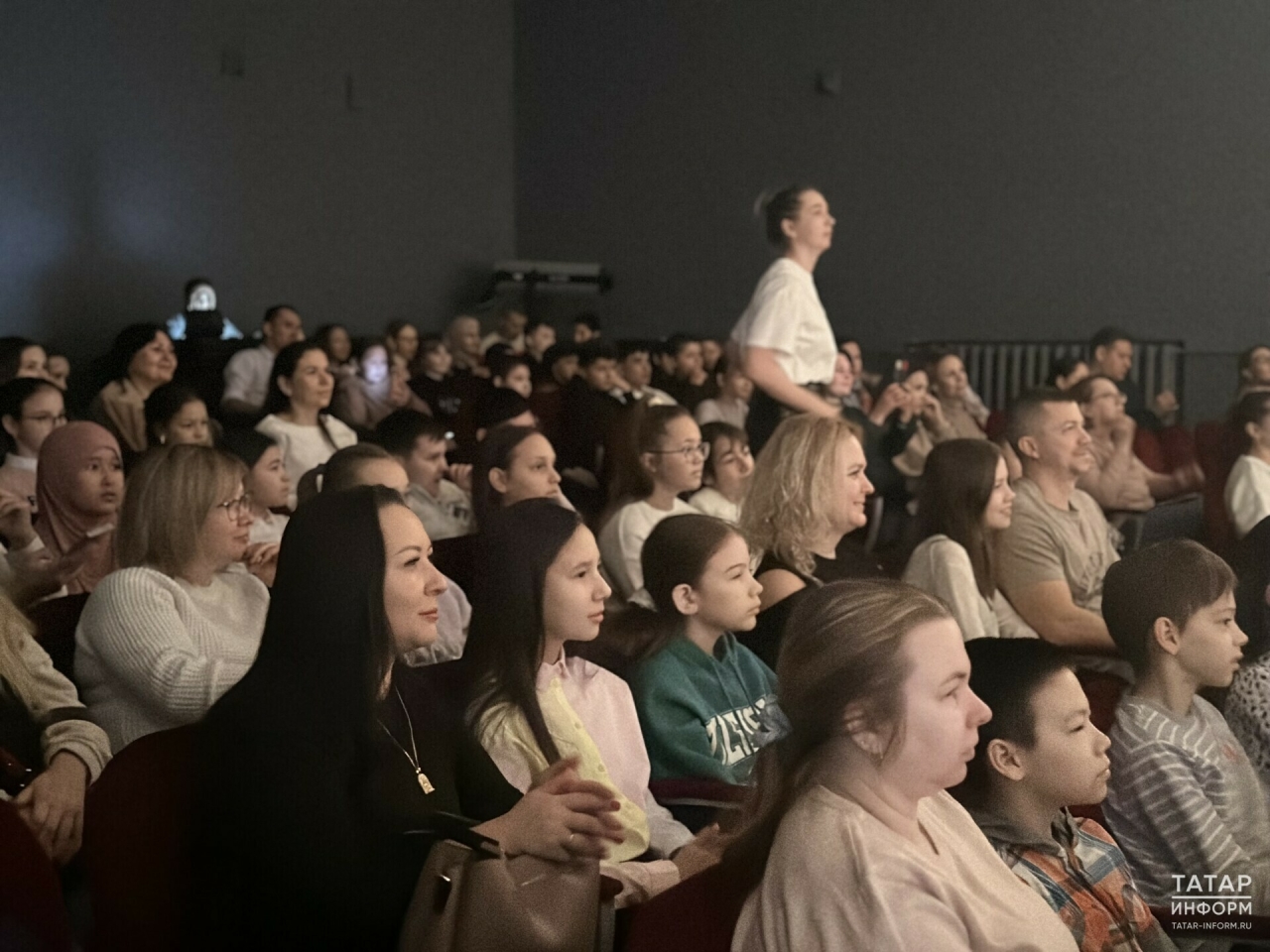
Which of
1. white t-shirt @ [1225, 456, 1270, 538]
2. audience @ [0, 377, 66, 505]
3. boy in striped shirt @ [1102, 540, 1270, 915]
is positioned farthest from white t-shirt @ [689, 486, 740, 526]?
audience @ [0, 377, 66, 505]

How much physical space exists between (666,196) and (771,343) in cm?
510

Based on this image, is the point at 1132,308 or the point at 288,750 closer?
the point at 288,750

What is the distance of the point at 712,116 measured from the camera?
802 cm

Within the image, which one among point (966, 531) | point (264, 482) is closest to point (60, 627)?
point (264, 482)

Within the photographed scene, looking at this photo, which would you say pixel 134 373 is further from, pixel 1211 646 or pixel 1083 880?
pixel 1083 880

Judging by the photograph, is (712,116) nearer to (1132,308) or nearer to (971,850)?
(1132,308)

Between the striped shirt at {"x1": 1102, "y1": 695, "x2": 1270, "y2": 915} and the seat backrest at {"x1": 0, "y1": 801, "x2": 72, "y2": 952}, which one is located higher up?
the seat backrest at {"x1": 0, "y1": 801, "x2": 72, "y2": 952}

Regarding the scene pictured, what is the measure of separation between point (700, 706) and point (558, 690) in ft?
1.08

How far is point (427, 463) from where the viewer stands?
11.4ft

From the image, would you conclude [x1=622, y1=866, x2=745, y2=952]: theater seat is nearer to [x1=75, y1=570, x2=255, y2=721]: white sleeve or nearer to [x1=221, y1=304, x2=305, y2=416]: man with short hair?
[x1=75, y1=570, x2=255, y2=721]: white sleeve

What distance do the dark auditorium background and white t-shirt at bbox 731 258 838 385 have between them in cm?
266

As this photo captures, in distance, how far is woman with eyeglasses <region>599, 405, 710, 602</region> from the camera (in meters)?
3.13

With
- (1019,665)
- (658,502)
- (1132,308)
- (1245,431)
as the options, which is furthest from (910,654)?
(1132,308)

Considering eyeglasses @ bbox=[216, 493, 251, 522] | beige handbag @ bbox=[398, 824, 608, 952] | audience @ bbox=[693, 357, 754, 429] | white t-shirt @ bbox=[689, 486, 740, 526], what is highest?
eyeglasses @ bbox=[216, 493, 251, 522]
